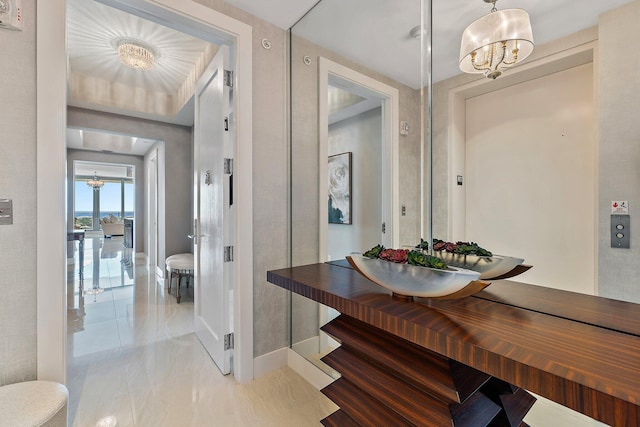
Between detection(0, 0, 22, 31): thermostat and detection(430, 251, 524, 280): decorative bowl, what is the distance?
2198 mm

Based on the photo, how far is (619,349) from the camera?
671 mm

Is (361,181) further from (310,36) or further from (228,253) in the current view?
(310,36)

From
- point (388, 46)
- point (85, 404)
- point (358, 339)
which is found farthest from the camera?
point (85, 404)

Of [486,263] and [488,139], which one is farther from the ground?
[488,139]

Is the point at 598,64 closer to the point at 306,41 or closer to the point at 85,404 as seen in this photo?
the point at 306,41

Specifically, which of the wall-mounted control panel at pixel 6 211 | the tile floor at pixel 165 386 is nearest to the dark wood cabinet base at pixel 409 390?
the tile floor at pixel 165 386

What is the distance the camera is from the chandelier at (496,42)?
1040 millimetres

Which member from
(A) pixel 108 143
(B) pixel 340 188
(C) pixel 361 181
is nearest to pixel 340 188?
(B) pixel 340 188

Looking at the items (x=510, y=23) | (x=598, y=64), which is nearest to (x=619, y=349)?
(x=598, y=64)

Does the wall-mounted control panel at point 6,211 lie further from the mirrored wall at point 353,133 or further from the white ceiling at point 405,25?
the white ceiling at point 405,25

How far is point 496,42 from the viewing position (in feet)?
3.63

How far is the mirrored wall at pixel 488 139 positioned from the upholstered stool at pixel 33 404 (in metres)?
1.36

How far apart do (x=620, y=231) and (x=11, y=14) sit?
2.55 meters

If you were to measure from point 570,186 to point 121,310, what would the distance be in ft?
13.5
